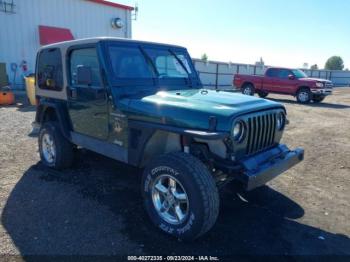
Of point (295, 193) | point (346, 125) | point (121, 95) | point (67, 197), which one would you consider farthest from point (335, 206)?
point (346, 125)

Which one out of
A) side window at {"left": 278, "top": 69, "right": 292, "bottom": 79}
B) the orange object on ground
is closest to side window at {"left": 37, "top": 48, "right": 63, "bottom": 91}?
the orange object on ground

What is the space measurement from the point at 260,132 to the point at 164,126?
3.60 feet

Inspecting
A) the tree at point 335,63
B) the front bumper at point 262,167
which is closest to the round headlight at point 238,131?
the front bumper at point 262,167

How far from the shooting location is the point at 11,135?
7.69 metres

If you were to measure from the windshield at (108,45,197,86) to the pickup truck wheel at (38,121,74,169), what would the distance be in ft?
5.87

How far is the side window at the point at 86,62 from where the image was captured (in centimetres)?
412

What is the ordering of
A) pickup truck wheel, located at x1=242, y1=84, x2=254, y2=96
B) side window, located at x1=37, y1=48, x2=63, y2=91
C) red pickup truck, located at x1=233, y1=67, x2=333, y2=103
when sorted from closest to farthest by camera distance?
side window, located at x1=37, y1=48, x2=63, y2=91 < red pickup truck, located at x1=233, y1=67, x2=333, y2=103 < pickup truck wheel, located at x1=242, y1=84, x2=254, y2=96

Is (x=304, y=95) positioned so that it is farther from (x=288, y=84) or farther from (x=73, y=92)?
(x=73, y=92)

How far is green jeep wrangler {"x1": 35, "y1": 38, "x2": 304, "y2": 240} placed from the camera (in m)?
3.07

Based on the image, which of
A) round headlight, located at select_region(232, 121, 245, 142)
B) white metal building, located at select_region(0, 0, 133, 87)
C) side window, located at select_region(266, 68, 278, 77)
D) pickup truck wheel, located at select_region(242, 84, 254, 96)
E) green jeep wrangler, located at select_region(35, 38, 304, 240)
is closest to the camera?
green jeep wrangler, located at select_region(35, 38, 304, 240)

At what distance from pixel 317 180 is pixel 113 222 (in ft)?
11.3

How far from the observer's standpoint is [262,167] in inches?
131

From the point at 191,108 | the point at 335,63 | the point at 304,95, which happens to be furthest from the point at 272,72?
the point at 335,63

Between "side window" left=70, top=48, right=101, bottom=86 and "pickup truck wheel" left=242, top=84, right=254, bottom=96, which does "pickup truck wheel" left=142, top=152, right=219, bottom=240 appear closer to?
"side window" left=70, top=48, right=101, bottom=86
